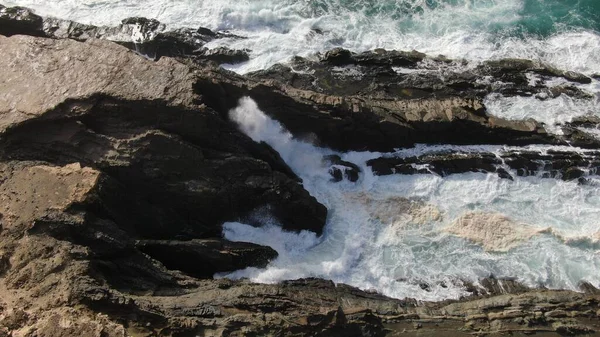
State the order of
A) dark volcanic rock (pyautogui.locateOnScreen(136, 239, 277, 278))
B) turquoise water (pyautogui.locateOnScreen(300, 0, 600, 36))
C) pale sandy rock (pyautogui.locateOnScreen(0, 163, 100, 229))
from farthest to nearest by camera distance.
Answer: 1. turquoise water (pyautogui.locateOnScreen(300, 0, 600, 36))
2. dark volcanic rock (pyautogui.locateOnScreen(136, 239, 277, 278))
3. pale sandy rock (pyautogui.locateOnScreen(0, 163, 100, 229))

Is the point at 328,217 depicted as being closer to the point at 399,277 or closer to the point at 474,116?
the point at 399,277

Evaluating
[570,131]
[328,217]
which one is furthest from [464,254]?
[570,131]

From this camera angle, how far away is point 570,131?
72.7 feet

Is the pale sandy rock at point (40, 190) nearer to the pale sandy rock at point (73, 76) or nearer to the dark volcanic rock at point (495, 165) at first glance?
the pale sandy rock at point (73, 76)

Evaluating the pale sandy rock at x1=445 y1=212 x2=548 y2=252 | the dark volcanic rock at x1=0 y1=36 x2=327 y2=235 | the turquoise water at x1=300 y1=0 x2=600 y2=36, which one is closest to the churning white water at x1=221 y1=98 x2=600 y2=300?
the pale sandy rock at x1=445 y1=212 x2=548 y2=252

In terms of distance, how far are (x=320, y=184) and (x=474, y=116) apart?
737 centimetres

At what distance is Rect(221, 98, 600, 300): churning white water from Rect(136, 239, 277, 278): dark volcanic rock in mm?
442

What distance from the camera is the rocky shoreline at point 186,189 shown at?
13672mm

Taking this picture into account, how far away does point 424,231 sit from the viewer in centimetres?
1984

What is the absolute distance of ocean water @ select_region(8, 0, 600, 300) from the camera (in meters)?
18.7

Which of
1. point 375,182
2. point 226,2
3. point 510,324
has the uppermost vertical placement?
point 226,2

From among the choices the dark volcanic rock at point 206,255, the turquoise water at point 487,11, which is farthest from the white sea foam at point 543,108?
the dark volcanic rock at point 206,255

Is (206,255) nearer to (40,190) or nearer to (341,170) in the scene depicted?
(40,190)

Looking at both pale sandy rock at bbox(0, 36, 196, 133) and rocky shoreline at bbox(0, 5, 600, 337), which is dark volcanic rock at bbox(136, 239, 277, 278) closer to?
rocky shoreline at bbox(0, 5, 600, 337)
